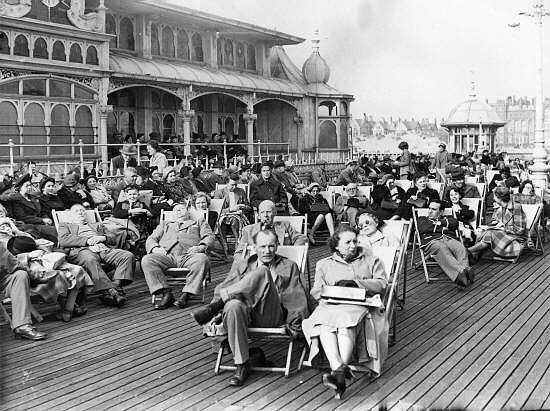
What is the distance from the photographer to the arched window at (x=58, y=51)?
16.2 meters

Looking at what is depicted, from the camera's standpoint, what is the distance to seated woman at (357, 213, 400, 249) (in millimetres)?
6887

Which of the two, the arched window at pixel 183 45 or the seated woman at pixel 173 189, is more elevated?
the arched window at pixel 183 45

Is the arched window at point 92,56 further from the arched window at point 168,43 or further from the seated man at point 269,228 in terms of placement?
the seated man at point 269,228

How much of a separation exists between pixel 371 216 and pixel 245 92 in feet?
55.3

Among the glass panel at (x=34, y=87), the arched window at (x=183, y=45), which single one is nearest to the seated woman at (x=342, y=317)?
the glass panel at (x=34, y=87)

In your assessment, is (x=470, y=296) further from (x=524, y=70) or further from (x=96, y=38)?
(x=524, y=70)

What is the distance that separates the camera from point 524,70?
39.2m

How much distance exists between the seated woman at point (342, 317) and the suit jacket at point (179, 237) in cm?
240

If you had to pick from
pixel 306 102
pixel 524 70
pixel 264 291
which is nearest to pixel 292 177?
pixel 264 291

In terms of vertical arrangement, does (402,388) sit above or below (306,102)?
below

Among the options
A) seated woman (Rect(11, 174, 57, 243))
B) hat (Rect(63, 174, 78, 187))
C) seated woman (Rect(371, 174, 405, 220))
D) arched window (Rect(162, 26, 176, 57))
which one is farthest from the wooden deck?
arched window (Rect(162, 26, 176, 57))

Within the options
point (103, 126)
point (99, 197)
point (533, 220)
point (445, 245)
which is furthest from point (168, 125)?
point (445, 245)

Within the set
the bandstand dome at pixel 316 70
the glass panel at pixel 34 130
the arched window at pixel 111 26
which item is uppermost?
the arched window at pixel 111 26

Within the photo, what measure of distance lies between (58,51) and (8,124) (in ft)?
7.12
